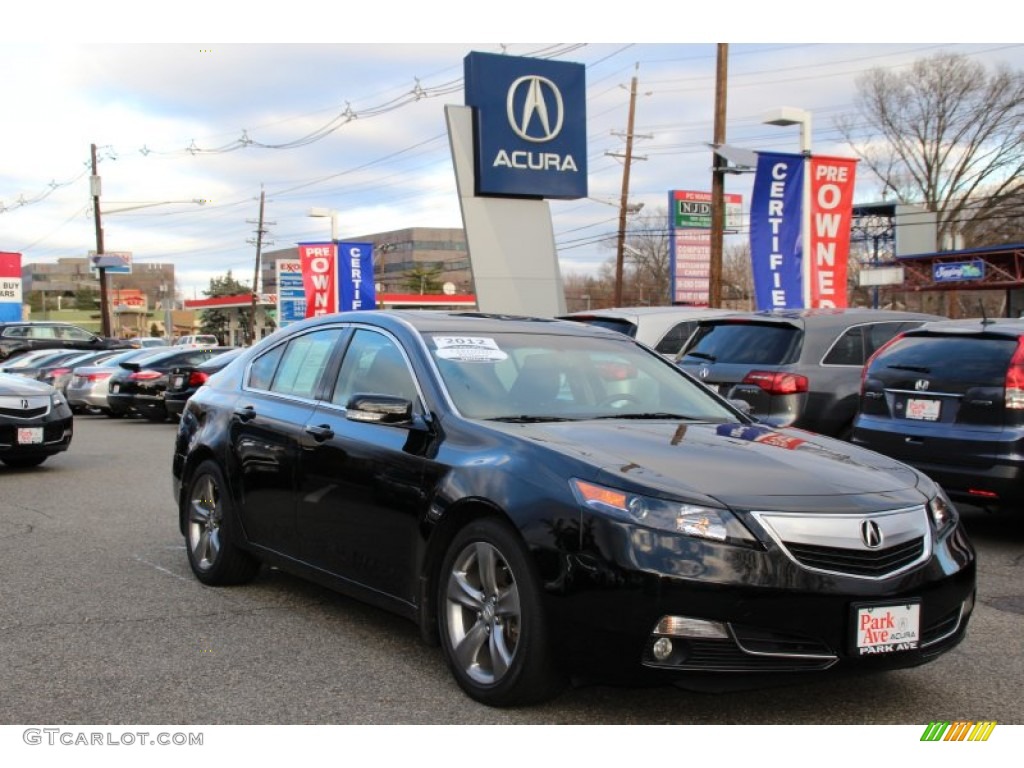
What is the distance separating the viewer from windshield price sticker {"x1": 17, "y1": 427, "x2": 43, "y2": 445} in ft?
38.5

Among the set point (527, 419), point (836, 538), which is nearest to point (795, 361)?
point (527, 419)

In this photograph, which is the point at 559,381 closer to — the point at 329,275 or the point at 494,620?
the point at 494,620

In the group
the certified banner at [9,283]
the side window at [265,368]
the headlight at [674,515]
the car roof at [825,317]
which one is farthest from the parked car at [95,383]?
the certified banner at [9,283]

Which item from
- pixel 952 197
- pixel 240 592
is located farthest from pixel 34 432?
pixel 952 197

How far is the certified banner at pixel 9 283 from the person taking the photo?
212ft

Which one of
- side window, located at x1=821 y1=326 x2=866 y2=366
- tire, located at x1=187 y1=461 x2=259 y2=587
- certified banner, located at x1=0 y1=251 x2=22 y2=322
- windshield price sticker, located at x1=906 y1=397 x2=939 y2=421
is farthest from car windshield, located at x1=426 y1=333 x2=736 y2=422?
certified banner, located at x1=0 y1=251 x2=22 y2=322

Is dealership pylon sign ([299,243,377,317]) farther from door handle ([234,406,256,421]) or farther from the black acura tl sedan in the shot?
the black acura tl sedan

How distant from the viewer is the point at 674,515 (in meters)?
3.70

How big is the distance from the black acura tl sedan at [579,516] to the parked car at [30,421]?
704 cm

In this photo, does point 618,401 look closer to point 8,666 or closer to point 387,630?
point 387,630

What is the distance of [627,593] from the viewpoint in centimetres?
364

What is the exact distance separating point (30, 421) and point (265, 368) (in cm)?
674

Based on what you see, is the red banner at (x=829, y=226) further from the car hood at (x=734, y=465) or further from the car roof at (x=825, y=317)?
the car hood at (x=734, y=465)
